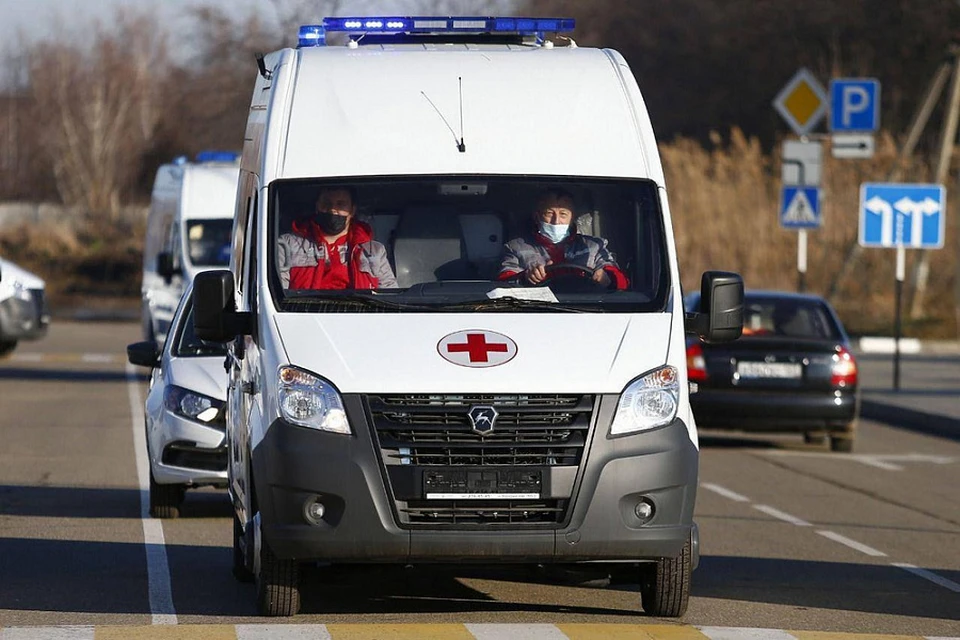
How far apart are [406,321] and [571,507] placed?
106 centimetres

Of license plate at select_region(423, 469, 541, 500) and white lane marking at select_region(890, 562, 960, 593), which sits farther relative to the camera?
white lane marking at select_region(890, 562, 960, 593)

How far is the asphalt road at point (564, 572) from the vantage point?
29.0 ft

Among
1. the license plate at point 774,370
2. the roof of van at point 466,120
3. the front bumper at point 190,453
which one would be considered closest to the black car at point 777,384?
the license plate at point 774,370

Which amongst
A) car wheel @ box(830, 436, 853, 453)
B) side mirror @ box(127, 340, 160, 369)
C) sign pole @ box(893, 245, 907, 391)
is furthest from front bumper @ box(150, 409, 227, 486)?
sign pole @ box(893, 245, 907, 391)

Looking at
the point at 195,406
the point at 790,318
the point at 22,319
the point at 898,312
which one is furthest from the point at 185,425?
the point at 22,319

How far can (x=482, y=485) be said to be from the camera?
7980mm

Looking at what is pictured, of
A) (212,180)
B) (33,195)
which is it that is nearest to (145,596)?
(212,180)

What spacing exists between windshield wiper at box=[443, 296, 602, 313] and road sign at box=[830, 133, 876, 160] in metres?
18.6

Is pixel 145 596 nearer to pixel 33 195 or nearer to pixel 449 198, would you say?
pixel 449 198

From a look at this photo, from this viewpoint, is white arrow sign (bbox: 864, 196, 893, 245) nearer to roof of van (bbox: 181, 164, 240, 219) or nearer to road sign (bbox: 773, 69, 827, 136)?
road sign (bbox: 773, 69, 827, 136)

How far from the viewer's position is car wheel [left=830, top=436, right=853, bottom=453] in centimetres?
1823

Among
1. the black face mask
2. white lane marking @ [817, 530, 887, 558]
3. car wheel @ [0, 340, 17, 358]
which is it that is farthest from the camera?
car wheel @ [0, 340, 17, 358]

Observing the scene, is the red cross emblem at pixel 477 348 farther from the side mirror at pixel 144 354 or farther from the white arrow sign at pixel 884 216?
the white arrow sign at pixel 884 216

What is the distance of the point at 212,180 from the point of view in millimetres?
25344
